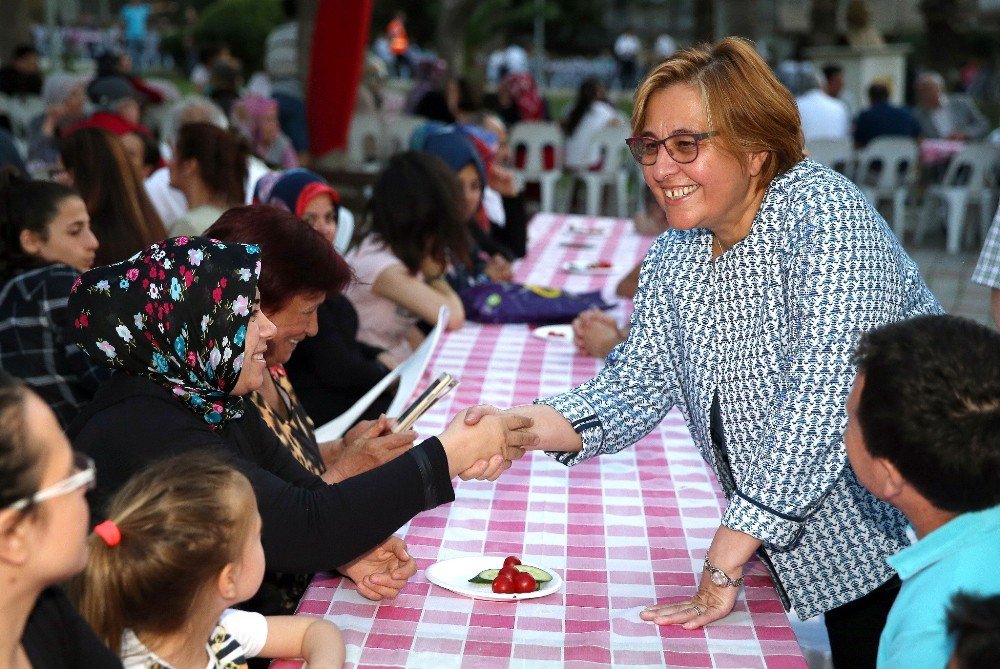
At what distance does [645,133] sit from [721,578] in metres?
0.84

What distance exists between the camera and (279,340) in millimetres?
2652

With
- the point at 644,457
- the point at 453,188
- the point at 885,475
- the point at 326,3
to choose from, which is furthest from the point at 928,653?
the point at 326,3

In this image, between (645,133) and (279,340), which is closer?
(645,133)

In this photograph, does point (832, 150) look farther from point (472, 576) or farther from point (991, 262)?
point (472, 576)

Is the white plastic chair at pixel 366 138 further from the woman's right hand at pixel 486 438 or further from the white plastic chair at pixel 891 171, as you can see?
the woman's right hand at pixel 486 438

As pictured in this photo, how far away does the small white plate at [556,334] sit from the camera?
169 inches

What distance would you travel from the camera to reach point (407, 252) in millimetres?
4512

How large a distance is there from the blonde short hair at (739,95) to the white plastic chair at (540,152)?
9.84 meters

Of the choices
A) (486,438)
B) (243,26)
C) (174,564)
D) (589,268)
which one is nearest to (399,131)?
(589,268)

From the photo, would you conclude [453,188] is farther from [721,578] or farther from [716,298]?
[721,578]

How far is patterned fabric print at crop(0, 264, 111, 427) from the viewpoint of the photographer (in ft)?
11.7

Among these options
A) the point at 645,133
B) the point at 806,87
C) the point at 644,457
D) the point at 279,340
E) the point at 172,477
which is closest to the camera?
the point at 172,477

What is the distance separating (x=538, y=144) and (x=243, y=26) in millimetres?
18649

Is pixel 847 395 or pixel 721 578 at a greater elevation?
pixel 847 395
